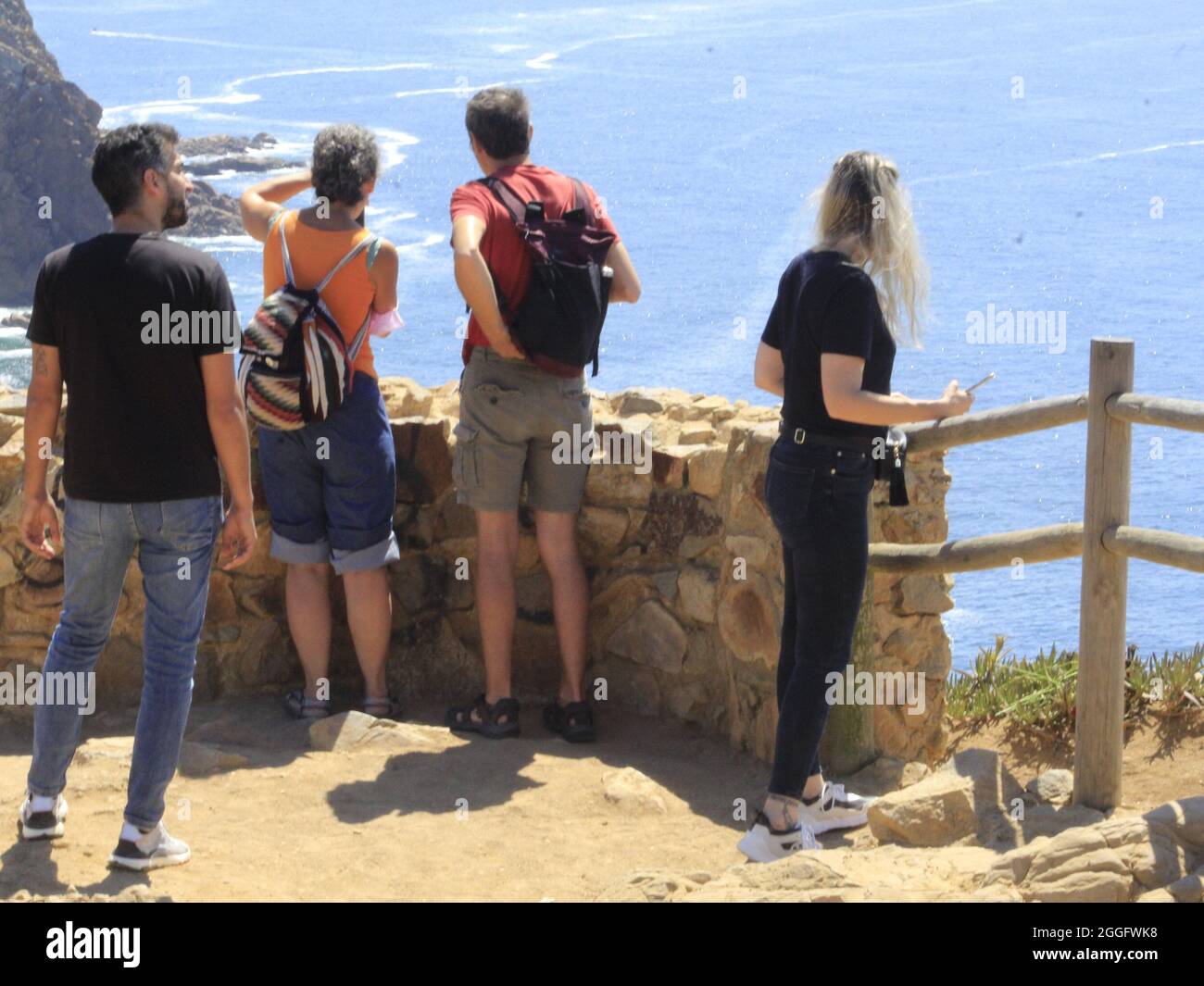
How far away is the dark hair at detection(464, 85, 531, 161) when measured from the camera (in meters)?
4.67

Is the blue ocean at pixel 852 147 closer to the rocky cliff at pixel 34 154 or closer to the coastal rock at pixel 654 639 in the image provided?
the coastal rock at pixel 654 639

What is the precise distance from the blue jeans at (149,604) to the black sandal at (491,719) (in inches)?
56.9

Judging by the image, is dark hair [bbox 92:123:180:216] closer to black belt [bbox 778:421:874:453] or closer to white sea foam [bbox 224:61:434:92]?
black belt [bbox 778:421:874:453]

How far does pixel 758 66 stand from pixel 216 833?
3016cm

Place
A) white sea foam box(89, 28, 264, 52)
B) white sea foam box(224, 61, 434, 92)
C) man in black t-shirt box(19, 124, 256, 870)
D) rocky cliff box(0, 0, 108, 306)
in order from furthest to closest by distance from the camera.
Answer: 1. rocky cliff box(0, 0, 108, 306)
2. white sea foam box(89, 28, 264, 52)
3. white sea foam box(224, 61, 434, 92)
4. man in black t-shirt box(19, 124, 256, 870)

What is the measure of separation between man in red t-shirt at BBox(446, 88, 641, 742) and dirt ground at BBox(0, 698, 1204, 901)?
0.26 m

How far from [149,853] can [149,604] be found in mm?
617

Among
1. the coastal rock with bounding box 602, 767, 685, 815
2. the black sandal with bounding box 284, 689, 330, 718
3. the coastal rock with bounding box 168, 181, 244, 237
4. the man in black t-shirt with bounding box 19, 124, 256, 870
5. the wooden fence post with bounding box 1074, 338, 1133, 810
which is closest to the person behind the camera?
the man in black t-shirt with bounding box 19, 124, 256, 870

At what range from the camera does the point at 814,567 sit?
385 cm

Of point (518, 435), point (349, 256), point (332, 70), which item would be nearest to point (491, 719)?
point (518, 435)

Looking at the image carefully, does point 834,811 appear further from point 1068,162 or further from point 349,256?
point 1068,162

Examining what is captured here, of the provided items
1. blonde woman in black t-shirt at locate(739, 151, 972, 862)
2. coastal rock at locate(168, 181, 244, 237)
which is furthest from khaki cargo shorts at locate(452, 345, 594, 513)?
Result: coastal rock at locate(168, 181, 244, 237)

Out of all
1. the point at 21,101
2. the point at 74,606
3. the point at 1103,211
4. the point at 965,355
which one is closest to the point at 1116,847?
the point at 74,606

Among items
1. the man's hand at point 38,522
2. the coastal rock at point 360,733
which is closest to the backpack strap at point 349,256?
the man's hand at point 38,522
